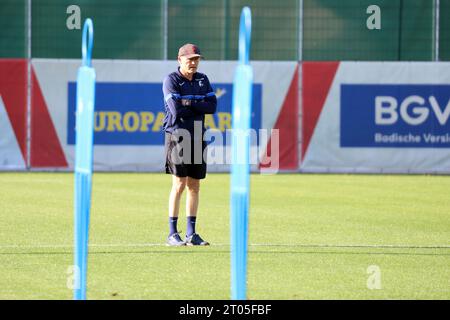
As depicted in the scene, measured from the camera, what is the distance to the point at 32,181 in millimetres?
21500

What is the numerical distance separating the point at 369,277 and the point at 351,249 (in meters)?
2.10

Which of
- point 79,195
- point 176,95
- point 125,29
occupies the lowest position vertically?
point 79,195

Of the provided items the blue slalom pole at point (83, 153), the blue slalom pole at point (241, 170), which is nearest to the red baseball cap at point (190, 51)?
the blue slalom pole at point (83, 153)

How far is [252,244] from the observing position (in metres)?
12.0

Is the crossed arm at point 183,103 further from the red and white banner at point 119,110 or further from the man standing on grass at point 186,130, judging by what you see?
the red and white banner at point 119,110

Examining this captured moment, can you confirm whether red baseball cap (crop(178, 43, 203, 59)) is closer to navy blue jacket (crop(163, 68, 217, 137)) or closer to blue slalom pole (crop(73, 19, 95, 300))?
navy blue jacket (crop(163, 68, 217, 137))

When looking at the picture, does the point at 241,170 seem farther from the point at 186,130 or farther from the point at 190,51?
the point at 186,130

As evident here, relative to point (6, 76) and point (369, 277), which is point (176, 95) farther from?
point (6, 76)

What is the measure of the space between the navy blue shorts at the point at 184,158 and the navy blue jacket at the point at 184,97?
0.49ft

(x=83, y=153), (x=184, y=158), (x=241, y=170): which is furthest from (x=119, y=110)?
(x=241, y=170)

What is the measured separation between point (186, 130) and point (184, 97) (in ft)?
1.17

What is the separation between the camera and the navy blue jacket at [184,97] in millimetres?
11594
